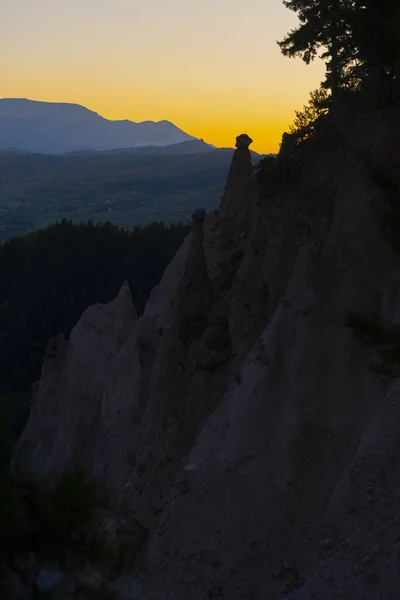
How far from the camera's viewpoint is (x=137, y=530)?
48.9 feet

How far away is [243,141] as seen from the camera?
69.2 ft

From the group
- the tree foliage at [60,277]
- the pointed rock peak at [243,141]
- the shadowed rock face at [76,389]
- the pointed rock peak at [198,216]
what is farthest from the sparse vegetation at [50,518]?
the tree foliage at [60,277]

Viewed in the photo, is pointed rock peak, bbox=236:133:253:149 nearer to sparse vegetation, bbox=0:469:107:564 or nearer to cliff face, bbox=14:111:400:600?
cliff face, bbox=14:111:400:600

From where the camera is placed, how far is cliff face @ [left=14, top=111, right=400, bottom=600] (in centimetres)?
1180

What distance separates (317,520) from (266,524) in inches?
35.9

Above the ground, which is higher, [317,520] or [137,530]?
[317,520]

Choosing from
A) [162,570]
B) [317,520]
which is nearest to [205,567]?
[162,570]

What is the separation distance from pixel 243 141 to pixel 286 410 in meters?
9.67

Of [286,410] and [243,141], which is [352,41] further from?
[286,410]

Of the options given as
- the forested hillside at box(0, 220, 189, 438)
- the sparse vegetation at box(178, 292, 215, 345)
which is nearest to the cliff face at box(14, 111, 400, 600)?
the sparse vegetation at box(178, 292, 215, 345)

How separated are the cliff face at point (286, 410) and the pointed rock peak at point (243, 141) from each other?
154 inches

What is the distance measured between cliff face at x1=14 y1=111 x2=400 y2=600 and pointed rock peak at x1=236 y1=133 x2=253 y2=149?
3.91m

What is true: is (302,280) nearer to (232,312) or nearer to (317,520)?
(232,312)

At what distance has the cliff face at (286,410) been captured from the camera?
11.8m
